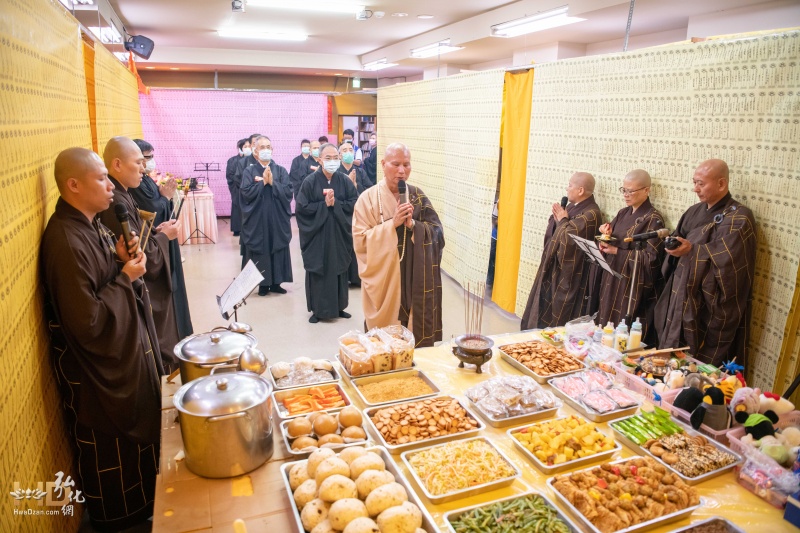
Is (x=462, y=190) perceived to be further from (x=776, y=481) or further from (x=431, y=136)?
(x=776, y=481)

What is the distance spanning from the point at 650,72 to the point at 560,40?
428 centimetres

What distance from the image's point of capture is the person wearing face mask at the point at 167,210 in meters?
4.25

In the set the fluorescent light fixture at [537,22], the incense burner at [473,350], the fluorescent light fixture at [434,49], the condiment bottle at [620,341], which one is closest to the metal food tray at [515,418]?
the incense burner at [473,350]

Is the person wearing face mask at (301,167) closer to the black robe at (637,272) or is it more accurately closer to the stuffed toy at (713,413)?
the black robe at (637,272)

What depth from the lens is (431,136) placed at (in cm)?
748

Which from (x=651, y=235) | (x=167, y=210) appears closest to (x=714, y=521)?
(x=651, y=235)

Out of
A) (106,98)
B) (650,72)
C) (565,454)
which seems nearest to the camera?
(565,454)

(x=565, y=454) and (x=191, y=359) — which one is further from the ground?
(x=191, y=359)

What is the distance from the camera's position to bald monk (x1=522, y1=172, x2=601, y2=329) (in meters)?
4.32

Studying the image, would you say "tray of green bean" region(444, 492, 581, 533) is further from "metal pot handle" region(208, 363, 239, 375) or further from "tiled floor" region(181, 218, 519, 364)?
"tiled floor" region(181, 218, 519, 364)

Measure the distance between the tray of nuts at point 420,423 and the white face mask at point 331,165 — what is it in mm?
3792

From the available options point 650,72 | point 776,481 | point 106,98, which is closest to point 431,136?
point 650,72

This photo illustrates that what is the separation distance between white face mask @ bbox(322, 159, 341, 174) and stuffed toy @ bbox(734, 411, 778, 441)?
14.3 feet

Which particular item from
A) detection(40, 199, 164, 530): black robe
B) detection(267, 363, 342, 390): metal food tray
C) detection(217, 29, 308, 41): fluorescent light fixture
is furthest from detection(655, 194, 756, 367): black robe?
detection(217, 29, 308, 41): fluorescent light fixture
